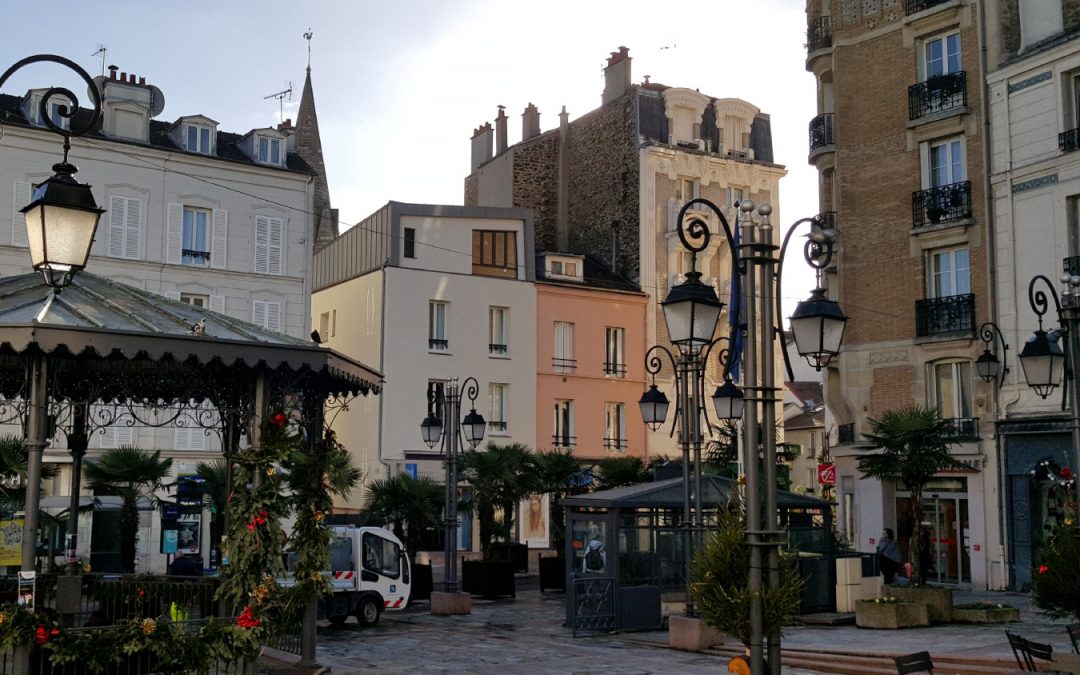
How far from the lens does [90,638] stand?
9.31 m

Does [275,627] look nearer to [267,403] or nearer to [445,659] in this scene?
[267,403]

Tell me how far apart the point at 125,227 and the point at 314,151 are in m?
24.1

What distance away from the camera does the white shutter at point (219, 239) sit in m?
36.3

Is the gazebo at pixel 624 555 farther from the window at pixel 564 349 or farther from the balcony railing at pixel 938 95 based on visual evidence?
the window at pixel 564 349

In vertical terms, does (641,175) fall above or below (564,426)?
above

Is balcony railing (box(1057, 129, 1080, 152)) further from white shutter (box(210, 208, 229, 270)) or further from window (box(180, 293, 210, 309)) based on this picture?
window (box(180, 293, 210, 309))

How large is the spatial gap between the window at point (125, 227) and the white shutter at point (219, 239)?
2.23 metres

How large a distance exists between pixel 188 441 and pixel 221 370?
24437 millimetres

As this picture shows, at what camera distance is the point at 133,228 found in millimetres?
35031

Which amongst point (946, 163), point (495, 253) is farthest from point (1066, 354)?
point (495, 253)

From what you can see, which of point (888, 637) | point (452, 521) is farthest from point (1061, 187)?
point (452, 521)

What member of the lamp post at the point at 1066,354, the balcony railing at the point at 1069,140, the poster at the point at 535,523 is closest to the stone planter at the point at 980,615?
the lamp post at the point at 1066,354

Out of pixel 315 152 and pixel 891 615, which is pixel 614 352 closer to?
pixel 315 152

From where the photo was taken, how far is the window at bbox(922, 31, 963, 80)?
29016mm
